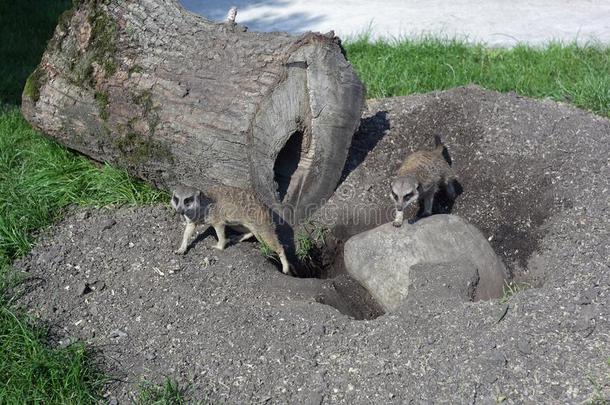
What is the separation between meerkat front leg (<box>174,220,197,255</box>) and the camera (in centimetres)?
420

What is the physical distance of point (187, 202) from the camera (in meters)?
4.18

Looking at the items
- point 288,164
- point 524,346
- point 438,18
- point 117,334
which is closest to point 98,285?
point 117,334

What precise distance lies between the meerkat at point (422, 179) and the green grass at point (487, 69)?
1.67 metres

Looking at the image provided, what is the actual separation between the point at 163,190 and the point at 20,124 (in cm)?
205

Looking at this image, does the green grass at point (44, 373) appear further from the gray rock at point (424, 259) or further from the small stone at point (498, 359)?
the small stone at point (498, 359)

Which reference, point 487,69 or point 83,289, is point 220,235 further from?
point 487,69

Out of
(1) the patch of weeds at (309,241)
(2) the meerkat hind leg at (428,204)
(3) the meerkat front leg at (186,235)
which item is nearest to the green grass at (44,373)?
(3) the meerkat front leg at (186,235)

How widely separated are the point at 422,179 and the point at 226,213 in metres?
1.25

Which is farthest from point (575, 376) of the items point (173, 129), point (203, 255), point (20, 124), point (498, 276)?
point (20, 124)

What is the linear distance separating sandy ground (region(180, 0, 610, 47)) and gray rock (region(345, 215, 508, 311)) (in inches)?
170

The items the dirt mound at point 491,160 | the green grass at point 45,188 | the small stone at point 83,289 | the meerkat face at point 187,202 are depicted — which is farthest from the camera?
the dirt mound at point 491,160

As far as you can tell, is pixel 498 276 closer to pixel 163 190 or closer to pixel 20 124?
pixel 163 190

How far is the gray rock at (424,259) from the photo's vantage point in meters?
3.95

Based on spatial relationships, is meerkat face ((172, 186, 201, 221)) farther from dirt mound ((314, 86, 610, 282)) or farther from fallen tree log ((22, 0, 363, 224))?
dirt mound ((314, 86, 610, 282))
